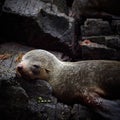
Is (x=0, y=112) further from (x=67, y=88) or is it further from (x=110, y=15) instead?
(x=110, y=15)

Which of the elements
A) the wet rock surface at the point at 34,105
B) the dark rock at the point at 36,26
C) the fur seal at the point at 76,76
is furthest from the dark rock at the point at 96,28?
the wet rock surface at the point at 34,105

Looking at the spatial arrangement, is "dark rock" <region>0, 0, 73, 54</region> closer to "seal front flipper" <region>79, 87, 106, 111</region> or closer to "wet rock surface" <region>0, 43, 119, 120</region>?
"wet rock surface" <region>0, 43, 119, 120</region>

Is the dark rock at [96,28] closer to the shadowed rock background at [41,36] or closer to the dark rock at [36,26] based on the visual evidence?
the shadowed rock background at [41,36]

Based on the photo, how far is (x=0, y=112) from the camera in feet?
18.5

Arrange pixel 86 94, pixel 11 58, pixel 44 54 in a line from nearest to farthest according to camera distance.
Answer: pixel 86 94 < pixel 44 54 < pixel 11 58

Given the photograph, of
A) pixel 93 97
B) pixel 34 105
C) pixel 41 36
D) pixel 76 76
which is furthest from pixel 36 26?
pixel 93 97

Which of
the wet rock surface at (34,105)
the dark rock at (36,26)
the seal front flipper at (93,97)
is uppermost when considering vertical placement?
the dark rock at (36,26)

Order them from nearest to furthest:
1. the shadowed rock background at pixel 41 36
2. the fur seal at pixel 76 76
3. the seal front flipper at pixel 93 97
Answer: the seal front flipper at pixel 93 97 < the fur seal at pixel 76 76 < the shadowed rock background at pixel 41 36

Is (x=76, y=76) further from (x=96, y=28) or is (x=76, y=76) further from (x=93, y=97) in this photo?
(x=96, y=28)

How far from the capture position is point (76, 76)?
19.0 feet

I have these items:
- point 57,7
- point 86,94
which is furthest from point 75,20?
point 86,94

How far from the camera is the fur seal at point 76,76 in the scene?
218 inches

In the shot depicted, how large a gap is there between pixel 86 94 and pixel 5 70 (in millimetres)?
1483

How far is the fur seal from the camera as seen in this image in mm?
5539
